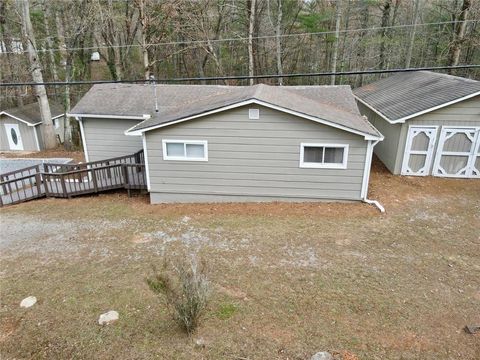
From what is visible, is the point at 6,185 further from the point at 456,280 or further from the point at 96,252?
the point at 456,280

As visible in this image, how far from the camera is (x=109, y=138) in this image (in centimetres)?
1348

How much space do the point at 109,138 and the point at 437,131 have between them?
40.1 ft

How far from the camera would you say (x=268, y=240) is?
8031 millimetres

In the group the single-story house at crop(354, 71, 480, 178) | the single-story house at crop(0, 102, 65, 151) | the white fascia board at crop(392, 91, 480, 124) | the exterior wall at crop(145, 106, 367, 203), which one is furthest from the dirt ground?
the single-story house at crop(0, 102, 65, 151)

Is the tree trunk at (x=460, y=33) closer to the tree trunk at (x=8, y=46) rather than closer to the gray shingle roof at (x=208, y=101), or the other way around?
the gray shingle roof at (x=208, y=101)

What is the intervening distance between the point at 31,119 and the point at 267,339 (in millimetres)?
20138

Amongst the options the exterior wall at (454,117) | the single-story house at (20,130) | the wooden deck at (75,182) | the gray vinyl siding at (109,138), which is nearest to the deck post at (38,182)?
the wooden deck at (75,182)

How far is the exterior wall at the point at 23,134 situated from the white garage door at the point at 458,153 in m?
20.8

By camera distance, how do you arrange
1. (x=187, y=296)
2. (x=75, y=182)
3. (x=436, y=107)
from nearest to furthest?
(x=187, y=296) → (x=436, y=107) → (x=75, y=182)

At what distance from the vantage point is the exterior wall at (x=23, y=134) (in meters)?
19.4

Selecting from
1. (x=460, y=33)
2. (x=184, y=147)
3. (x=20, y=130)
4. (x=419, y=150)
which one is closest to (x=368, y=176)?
(x=419, y=150)

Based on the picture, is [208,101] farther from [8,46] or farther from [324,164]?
[8,46]

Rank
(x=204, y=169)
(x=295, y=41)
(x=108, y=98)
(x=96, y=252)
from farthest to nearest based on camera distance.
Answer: (x=295, y=41) < (x=108, y=98) < (x=204, y=169) < (x=96, y=252)

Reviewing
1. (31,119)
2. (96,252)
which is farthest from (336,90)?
(31,119)
